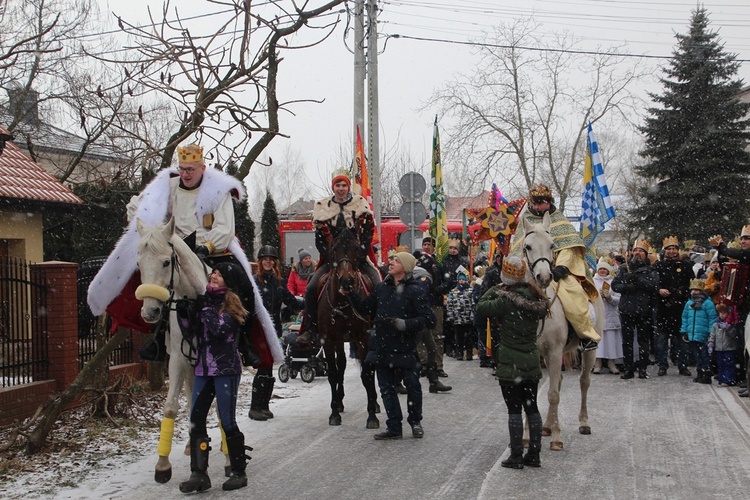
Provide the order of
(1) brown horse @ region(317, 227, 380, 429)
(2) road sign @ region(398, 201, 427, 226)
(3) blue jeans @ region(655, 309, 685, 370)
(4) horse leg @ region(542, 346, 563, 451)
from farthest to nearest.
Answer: (2) road sign @ region(398, 201, 427, 226), (3) blue jeans @ region(655, 309, 685, 370), (1) brown horse @ region(317, 227, 380, 429), (4) horse leg @ region(542, 346, 563, 451)

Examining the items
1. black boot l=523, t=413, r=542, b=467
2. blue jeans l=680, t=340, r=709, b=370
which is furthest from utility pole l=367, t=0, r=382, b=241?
black boot l=523, t=413, r=542, b=467

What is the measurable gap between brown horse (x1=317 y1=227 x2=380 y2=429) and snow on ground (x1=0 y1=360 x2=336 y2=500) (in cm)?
99

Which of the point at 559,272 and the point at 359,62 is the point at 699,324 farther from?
the point at 359,62

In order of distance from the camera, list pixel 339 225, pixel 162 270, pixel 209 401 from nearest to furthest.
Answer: pixel 162 270 < pixel 209 401 < pixel 339 225

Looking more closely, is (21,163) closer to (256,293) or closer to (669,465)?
(256,293)

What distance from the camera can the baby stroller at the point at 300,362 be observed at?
13.2 m

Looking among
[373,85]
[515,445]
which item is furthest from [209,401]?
[373,85]

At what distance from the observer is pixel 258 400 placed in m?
10.1

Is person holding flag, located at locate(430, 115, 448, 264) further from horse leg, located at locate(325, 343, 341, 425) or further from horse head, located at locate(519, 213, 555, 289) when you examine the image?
horse head, located at locate(519, 213, 555, 289)

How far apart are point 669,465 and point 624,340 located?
257 inches

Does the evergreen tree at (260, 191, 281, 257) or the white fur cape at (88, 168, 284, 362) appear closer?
the white fur cape at (88, 168, 284, 362)

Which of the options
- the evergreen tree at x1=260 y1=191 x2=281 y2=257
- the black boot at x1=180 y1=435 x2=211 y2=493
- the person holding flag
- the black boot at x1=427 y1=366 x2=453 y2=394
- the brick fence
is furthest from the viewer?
the evergreen tree at x1=260 y1=191 x2=281 y2=257

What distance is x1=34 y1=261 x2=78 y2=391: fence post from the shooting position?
10.4m

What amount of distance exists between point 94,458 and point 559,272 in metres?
4.86
